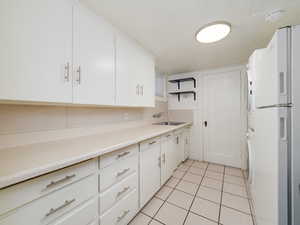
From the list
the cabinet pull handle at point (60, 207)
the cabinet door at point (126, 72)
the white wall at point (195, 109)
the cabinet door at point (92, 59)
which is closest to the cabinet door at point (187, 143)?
the white wall at point (195, 109)

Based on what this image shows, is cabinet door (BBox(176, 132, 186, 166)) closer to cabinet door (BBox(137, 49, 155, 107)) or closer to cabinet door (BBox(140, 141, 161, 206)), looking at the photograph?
cabinet door (BBox(140, 141, 161, 206))

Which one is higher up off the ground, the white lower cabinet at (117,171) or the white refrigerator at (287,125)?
the white refrigerator at (287,125)

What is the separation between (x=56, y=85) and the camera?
898 mm

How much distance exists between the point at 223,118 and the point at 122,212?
8.78 ft

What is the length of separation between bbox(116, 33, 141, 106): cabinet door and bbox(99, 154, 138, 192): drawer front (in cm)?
67

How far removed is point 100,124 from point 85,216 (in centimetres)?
99

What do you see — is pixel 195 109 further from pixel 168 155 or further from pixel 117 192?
pixel 117 192

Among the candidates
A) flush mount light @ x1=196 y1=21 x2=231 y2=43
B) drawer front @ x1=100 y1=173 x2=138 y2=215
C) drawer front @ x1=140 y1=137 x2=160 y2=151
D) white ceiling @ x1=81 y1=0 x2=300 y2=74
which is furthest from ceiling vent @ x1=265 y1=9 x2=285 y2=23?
drawer front @ x1=100 y1=173 x2=138 y2=215

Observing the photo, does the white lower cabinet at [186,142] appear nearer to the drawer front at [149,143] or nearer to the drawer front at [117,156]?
the drawer front at [149,143]

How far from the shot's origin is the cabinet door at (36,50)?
0.70 meters

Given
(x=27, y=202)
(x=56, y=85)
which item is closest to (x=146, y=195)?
(x=27, y=202)

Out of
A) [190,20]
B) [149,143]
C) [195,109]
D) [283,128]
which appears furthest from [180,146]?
[190,20]

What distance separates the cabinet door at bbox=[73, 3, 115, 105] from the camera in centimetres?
103

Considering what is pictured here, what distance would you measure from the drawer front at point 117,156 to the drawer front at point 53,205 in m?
0.11
